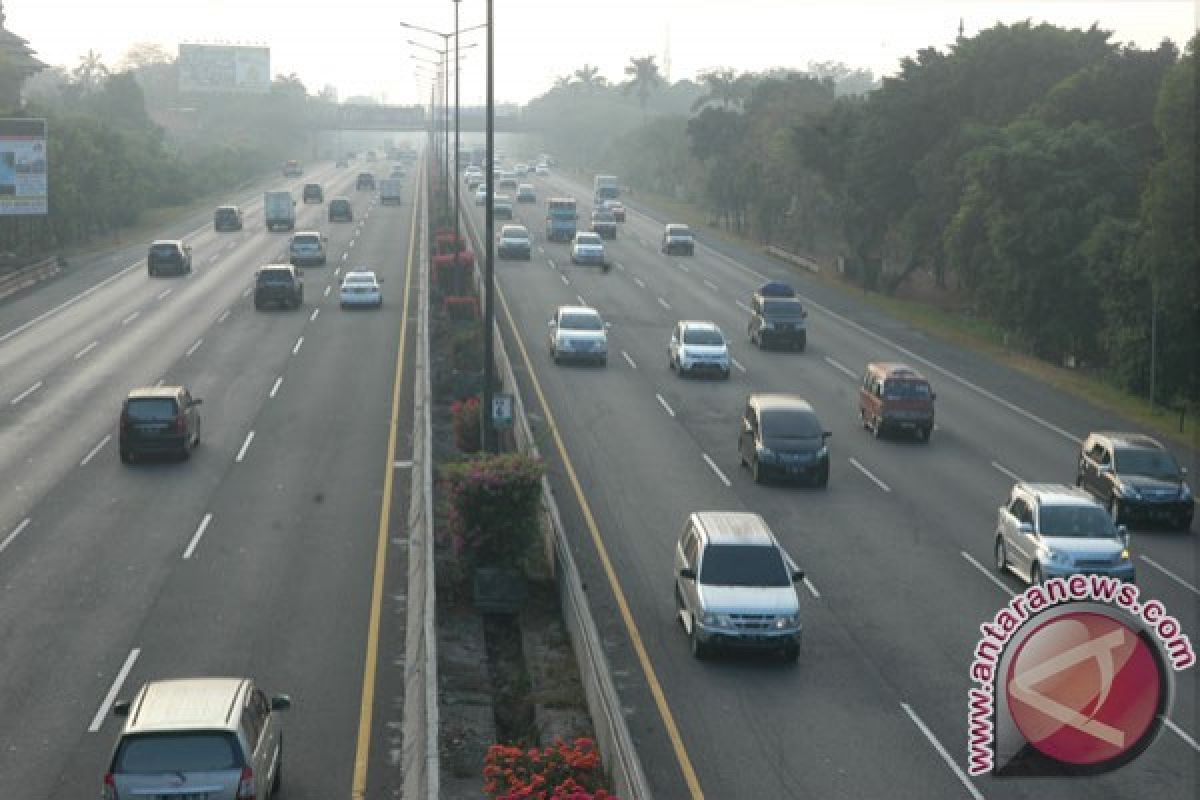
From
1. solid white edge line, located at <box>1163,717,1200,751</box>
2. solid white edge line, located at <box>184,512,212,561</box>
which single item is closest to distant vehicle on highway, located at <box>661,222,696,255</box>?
solid white edge line, located at <box>184,512,212,561</box>

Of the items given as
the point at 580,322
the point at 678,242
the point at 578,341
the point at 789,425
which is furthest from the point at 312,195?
the point at 789,425

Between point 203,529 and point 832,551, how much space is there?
11829mm

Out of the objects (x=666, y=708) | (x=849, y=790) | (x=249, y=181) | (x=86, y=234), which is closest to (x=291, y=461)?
(x=666, y=708)

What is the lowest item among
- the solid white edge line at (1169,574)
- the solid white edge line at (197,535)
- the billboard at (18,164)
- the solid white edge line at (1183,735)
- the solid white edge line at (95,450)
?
the solid white edge line at (1169,574)

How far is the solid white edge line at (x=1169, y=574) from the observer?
1082 inches

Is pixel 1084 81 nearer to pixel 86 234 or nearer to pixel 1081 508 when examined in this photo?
pixel 1081 508

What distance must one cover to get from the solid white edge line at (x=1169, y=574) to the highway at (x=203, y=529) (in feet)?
46.2

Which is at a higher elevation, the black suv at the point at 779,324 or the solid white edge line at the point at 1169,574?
the black suv at the point at 779,324

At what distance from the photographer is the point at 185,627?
22750 millimetres

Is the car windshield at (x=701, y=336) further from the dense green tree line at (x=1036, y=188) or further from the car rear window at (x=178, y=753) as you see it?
the car rear window at (x=178, y=753)

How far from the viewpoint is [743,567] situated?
74.9 ft

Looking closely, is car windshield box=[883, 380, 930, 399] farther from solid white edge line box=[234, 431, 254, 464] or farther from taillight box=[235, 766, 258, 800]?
taillight box=[235, 766, 258, 800]

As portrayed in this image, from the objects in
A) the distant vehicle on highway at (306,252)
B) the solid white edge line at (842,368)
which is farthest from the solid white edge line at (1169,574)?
the distant vehicle on highway at (306,252)

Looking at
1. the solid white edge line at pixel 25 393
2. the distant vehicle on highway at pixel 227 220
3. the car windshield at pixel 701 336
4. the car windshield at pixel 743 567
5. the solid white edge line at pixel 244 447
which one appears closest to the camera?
the car windshield at pixel 743 567
